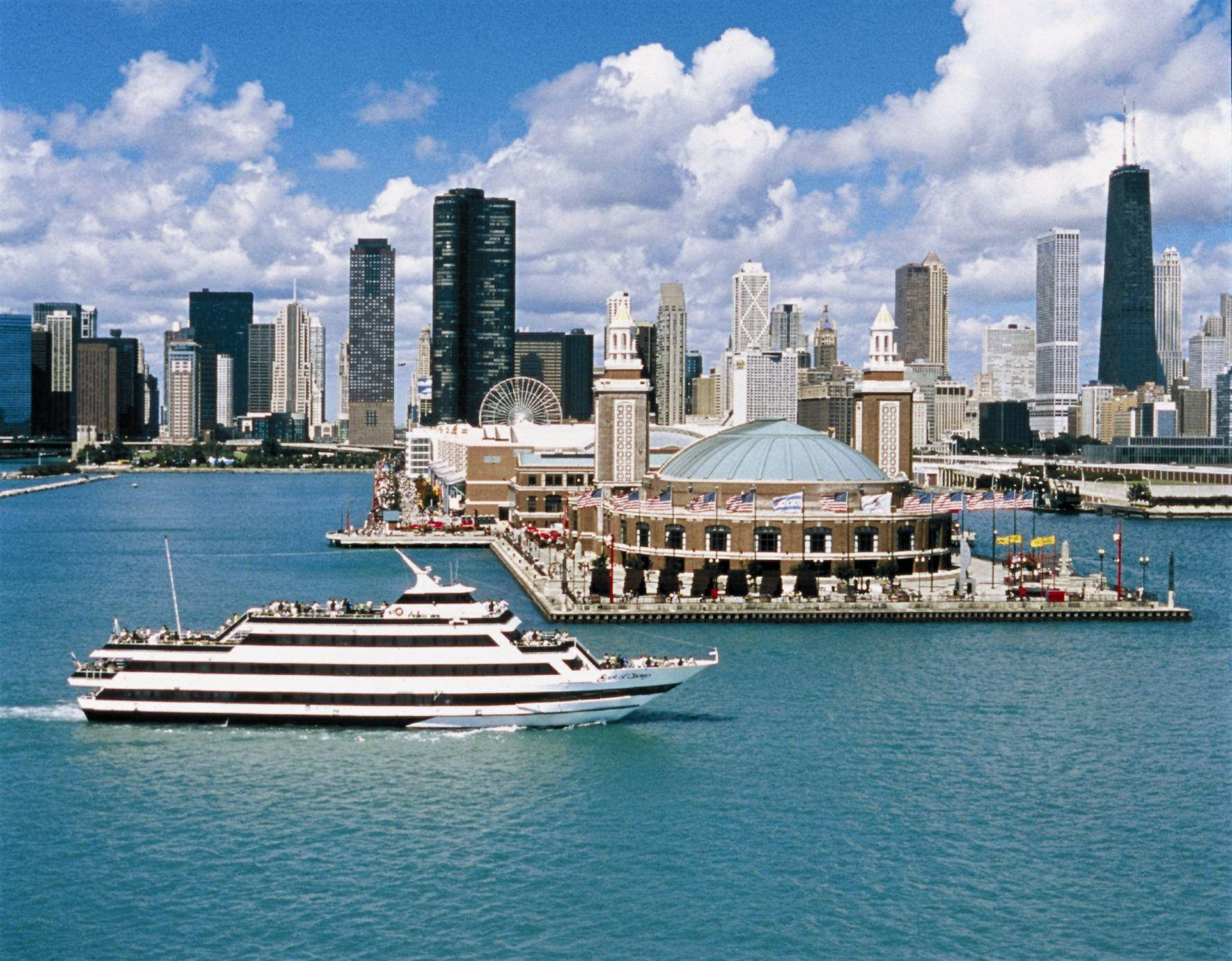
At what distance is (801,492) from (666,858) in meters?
56.0

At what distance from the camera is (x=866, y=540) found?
9938cm

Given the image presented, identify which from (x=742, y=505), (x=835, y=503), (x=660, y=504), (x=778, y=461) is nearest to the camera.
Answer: (x=835, y=503)

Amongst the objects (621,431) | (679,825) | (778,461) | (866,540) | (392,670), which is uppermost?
(621,431)

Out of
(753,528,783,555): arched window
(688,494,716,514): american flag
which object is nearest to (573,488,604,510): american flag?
(688,494,716,514): american flag

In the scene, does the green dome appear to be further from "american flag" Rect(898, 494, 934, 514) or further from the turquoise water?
the turquoise water

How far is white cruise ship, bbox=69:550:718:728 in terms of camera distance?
54844 mm

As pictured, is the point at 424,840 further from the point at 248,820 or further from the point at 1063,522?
the point at 1063,522

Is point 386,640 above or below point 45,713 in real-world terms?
above

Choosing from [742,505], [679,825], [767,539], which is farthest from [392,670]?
[767,539]

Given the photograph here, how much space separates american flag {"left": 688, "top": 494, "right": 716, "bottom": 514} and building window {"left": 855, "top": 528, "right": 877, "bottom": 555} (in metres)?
9.98

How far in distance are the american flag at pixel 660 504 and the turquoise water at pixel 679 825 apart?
3007 centimetres

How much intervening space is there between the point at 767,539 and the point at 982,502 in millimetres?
14246

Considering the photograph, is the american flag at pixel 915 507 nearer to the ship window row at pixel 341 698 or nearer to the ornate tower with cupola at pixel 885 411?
the ornate tower with cupola at pixel 885 411

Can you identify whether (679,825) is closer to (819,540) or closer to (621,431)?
(819,540)
